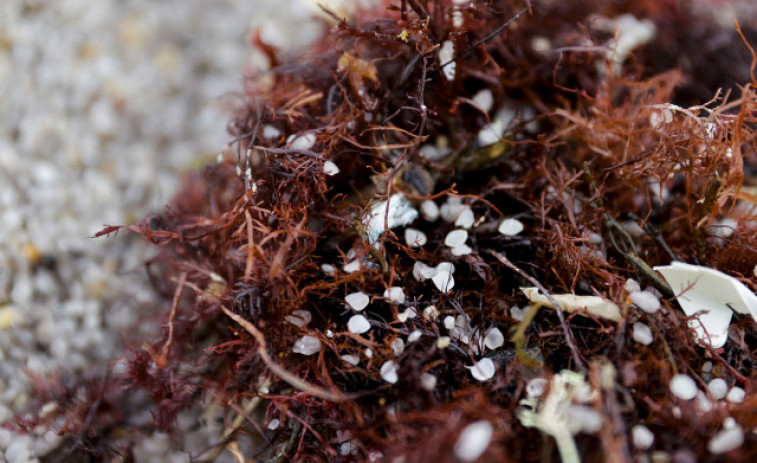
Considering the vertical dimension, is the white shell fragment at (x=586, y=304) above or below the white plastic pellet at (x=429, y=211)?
below

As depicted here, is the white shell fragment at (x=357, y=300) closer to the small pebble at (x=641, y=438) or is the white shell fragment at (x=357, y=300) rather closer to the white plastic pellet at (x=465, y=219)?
the white plastic pellet at (x=465, y=219)

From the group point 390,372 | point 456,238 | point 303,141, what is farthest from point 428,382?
point 303,141

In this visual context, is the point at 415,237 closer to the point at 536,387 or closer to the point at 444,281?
the point at 444,281

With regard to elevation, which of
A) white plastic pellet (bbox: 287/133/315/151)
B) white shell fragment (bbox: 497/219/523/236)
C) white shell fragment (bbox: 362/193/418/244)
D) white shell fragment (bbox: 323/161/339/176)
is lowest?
white shell fragment (bbox: 497/219/523/236)

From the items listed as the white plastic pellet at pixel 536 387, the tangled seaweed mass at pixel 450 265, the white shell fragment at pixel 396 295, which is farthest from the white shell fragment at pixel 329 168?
the white plastic pellet at pixel 536 387

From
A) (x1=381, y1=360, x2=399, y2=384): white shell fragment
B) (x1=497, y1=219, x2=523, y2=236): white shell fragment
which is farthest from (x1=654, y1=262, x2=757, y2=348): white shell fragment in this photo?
(x1=381, y1=360, x2=399, y2=384): white shell fragment

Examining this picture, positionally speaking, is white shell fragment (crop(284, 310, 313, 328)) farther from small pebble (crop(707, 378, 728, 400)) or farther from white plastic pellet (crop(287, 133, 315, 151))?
small pebble (crop(707, 378, 728, 400))
